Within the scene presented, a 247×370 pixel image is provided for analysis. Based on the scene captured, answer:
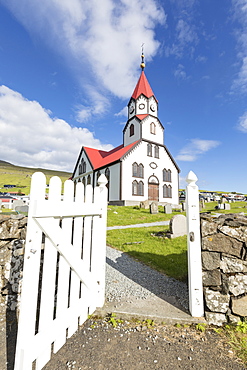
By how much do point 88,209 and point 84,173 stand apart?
31.5 meters

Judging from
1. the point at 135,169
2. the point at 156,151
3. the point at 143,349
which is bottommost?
the point at 143,349

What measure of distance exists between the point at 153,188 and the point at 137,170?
3.71m

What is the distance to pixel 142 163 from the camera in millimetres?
25828

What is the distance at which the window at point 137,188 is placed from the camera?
24.9 metres

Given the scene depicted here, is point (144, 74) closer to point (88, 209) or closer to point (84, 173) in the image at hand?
point (84, 173)

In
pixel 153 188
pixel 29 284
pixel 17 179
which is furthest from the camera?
pixel 17 179

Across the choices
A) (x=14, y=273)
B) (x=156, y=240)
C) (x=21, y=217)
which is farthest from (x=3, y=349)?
(x=156, y=240)

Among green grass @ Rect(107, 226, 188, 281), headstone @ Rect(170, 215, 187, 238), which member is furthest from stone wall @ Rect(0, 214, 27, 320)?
headstone @ Rect(170, 215, 187, 238)

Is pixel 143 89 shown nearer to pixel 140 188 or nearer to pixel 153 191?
pixel 140 188

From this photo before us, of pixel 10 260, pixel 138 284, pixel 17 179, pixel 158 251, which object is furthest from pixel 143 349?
pixel 17 179

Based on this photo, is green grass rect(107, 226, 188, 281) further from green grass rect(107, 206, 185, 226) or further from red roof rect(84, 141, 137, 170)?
red roof rect(84, 141, 137, 170)

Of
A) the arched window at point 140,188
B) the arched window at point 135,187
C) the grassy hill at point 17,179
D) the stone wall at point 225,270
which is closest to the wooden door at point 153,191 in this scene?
the arched window at point 140,188

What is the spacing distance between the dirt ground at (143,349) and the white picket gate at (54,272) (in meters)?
0.23

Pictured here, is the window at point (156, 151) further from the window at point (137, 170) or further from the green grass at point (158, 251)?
the green grass at point (158, 251)
